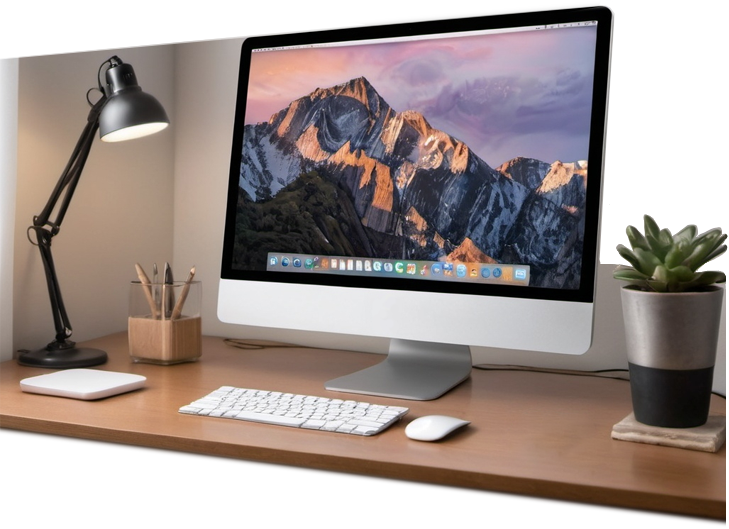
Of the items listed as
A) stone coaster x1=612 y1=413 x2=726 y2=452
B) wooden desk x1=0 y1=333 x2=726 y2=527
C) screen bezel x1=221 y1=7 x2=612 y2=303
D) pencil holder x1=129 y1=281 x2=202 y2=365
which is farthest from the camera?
pencil holder x1=129 y1=281 x2=202 y2=365

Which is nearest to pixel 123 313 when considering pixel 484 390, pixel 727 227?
pixel 484 390

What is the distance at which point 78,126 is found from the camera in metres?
1.65

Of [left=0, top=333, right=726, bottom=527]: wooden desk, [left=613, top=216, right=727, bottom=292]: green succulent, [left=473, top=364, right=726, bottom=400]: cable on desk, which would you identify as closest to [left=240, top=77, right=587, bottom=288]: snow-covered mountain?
[left=613, top=216, right=727, bottom=292]: green succulent

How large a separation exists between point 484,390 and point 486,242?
0.26m

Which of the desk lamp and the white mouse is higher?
the desk lamp

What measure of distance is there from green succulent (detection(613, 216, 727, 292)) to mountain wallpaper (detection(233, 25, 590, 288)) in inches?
5.4

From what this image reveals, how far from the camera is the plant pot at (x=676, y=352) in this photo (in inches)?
39.4

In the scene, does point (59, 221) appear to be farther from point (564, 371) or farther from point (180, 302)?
point (564, 371)

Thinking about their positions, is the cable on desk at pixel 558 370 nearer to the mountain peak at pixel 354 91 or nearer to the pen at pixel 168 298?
the pen at pixel 168 298

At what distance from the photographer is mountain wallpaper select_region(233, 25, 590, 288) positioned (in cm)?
121

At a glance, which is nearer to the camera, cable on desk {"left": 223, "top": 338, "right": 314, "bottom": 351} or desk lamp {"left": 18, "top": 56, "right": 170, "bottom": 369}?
desk lamp {"left": 18, "top": 56, "right": 170, "bottom": 369}

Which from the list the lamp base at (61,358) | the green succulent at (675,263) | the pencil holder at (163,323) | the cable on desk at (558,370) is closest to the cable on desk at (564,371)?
the cable on desk at (558,370)

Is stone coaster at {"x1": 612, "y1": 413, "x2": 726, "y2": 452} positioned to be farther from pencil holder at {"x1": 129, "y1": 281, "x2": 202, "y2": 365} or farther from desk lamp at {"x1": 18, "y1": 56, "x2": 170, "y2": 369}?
desk lamp at {"x1": 18, "y1": 56, "x2": 170, "y2": 369}

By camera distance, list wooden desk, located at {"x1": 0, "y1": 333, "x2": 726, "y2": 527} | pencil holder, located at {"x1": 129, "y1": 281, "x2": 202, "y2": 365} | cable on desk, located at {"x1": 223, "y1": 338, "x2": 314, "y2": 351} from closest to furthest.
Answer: wooden desk, located at {"x1": 0, "y1": 333, "x2": 726, "y2": 527}, pencil holder, located at {"x1": 129, "y1": 281, "x2": 202, "y2": 365}, cable on desk, located at {"x1": 223, "y1": 338, "x2": 314, "y2": 351}
